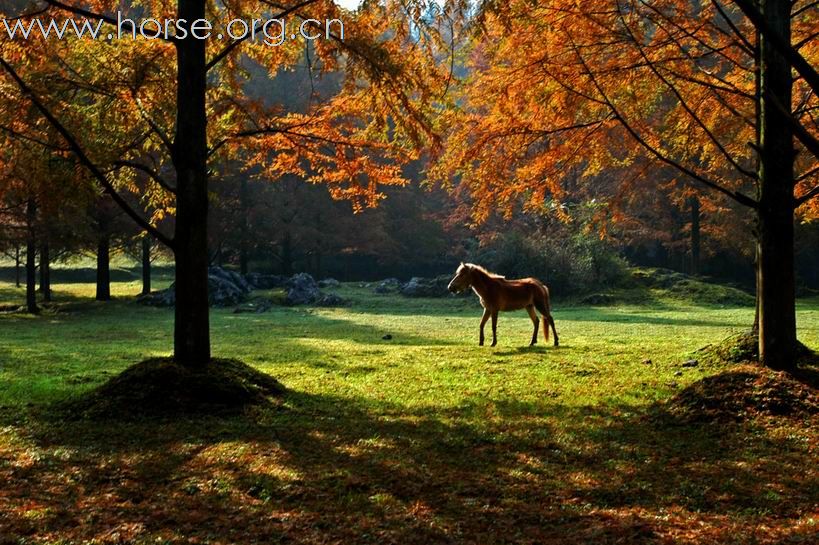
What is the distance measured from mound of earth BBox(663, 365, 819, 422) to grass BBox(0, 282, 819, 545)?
0.20 metres

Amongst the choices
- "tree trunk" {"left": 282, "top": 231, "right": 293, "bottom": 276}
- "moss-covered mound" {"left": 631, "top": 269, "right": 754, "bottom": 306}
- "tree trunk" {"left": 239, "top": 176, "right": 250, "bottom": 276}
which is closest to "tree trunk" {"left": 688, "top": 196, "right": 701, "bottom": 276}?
"moss-covered mound" {"left": 631, "top": 269, "right": 754, "bottom": 306}

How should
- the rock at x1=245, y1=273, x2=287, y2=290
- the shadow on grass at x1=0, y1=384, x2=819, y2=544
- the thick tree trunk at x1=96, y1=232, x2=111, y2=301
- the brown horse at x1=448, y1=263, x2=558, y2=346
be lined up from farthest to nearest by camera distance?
the rock at x1=245, y1=273, x2=287, y2=290 < the thick tree trunk at x1=96, y1=232, x2=111, y2=301 < the brown horse at x1=448, y1=263, x2=558, y2=346 < the shadow on grass at x1=0, y1=384, x2=819, y2=544

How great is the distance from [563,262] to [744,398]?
2249 cm

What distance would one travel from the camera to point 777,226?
6.11 meters

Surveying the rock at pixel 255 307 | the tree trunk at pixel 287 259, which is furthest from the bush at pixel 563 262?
the tree trunk at pixel 287 259

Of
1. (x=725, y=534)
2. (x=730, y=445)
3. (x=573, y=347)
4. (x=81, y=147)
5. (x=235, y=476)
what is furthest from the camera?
(x=573, y=347)

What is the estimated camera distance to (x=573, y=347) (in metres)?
11.3

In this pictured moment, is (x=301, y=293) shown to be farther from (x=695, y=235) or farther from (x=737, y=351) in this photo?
(x=695, y=235)

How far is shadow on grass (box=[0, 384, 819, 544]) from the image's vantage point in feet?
10.8

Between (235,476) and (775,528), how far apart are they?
10.2 feet

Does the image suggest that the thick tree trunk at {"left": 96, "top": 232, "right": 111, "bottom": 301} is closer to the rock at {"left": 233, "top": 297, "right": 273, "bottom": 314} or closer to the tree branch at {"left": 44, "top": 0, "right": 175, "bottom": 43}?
the rock at {"left": 233, "top": 297, "right": 273, "bottom": 314}

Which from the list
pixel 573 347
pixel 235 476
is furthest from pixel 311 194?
pixel 235 476

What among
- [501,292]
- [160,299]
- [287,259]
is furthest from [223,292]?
[501,292]

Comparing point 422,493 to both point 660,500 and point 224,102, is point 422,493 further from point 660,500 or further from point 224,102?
point 224,102
